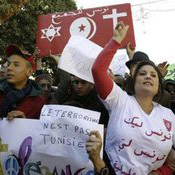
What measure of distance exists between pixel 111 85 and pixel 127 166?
1.67 feet

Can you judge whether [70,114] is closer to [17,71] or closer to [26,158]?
[26,158]

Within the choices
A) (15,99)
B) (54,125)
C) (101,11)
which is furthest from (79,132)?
(101,11)

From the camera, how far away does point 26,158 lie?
2891 millimetres

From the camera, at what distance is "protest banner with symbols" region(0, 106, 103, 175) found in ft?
9.06

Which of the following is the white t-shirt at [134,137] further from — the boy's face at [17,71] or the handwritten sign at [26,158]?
the boy's face at [17,71]

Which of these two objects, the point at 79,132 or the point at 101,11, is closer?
the point at 79,132

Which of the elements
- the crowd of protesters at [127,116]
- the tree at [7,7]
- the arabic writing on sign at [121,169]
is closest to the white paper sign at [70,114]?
the crowd of protesters at [127,116]

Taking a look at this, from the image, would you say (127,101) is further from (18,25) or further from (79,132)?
(18,25)

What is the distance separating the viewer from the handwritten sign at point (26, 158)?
2.78 m

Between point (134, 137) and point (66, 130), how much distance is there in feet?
1.79

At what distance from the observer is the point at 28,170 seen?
2.89 metres

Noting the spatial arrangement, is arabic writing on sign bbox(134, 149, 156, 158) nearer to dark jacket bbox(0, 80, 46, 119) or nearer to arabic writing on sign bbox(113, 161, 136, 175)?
arabic writing on sign bbox(113, 161, 136, 175)

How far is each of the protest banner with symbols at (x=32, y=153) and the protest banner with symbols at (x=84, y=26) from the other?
5.76ft

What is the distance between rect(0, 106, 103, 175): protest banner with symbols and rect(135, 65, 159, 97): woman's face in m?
0.38
